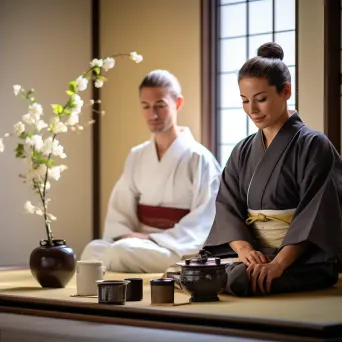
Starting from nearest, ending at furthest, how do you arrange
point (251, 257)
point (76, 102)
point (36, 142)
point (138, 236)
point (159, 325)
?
point (159, 325) < point (251, 257) < point (36, 142) < point (76, 102) < point (138, 236)

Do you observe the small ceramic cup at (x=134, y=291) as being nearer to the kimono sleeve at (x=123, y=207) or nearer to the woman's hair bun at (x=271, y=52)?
the woman's hair bun at (x=271, y=52)

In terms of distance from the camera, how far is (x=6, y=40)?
286 inches

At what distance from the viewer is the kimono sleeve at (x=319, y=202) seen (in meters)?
5.05

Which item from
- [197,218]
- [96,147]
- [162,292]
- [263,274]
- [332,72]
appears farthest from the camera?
[96,147]

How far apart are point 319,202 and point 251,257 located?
0.47 m

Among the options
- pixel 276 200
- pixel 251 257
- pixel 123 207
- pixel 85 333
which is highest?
pixel 276 200

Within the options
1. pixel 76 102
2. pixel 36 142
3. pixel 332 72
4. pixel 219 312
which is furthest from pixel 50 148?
pixel 332 72

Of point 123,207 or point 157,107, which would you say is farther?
point 123,207

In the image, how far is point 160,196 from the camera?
6910mm

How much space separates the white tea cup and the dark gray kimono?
71cm

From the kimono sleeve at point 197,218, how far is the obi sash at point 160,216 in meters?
0.12

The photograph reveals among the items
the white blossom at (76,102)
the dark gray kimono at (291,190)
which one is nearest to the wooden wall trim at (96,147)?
the white blossom at (76,102)

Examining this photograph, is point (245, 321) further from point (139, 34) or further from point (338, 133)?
point (139, 34)

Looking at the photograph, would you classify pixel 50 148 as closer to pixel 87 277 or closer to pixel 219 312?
pixel 87 277
